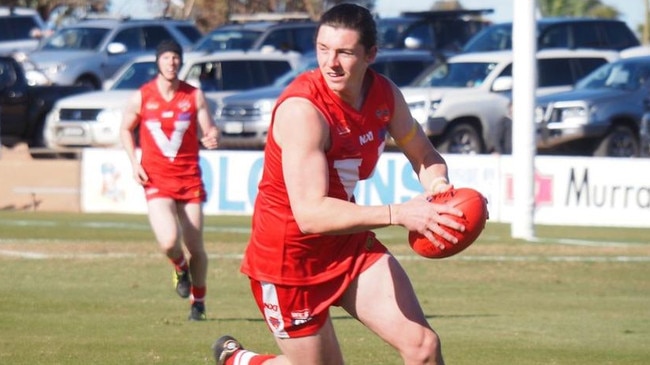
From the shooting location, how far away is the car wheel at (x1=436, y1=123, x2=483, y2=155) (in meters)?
24.8

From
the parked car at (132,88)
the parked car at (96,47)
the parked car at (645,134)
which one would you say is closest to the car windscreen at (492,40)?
the parked car at (132,88)

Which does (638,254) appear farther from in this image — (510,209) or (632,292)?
(510,209)

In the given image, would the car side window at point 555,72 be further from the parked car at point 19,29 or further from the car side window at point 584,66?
the parked car at point 19,29

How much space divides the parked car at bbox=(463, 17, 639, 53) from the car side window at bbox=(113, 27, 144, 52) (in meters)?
10.2

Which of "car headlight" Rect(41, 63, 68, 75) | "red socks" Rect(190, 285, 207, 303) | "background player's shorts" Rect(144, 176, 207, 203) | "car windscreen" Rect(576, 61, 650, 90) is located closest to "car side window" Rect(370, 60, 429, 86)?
"car windscreen" Rect(576, 61, 650, 90)

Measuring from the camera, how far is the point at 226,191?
23188 millimetres

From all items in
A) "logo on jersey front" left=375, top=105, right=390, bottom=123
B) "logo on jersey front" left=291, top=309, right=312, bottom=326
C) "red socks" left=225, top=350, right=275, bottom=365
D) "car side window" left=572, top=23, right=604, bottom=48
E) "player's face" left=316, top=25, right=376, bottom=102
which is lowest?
"car side window" left=572, top=23, right=604, bottom=48

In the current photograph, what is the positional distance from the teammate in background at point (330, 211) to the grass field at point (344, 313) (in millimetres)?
3087

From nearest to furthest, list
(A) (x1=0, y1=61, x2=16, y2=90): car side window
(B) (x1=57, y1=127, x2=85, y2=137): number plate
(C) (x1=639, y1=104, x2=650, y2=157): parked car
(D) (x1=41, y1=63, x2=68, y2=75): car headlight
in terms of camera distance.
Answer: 1. (C) (x1=639, y1=104, x2=650, y2=157): parked car
2. (B) (x1=57, y1=127, x2=85, y2=137): number plate
3. (A) (x1=0, y1=61, x2=16, y2=90): car side window
4. (D) (x1=41, y1=63, x2=68, y2=75): car headlight

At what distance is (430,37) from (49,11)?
22495 mm

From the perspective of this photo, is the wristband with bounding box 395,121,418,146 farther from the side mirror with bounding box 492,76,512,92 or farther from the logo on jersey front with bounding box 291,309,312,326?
the side mirror with bounding box 492,76,512,92

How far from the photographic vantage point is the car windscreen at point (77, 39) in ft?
118

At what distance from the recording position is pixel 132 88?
2988cm

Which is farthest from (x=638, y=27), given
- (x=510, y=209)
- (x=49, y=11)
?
(x=510, y=209)
